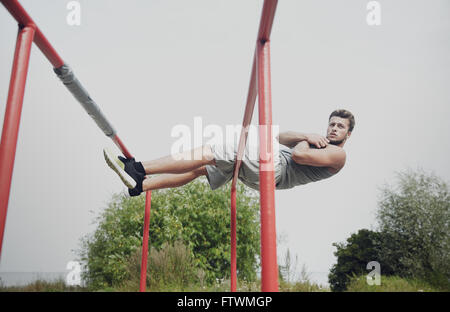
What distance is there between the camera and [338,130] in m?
1.43

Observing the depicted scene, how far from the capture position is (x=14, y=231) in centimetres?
439

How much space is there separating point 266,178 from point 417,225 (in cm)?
903

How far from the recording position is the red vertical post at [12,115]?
608mm

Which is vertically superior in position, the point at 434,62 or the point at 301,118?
the point at 434,62

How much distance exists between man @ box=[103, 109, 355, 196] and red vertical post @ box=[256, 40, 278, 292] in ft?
1.82

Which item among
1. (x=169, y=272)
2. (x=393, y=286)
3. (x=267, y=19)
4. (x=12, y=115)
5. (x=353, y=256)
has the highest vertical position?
(x=267, y=19)

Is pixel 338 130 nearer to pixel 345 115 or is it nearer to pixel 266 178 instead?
pixel 345 115

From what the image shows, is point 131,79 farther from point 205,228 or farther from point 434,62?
point 434,62

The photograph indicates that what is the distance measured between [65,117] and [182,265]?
378 cm

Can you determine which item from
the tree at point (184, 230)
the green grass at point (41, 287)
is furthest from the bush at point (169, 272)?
the green grass at point (41, 287)

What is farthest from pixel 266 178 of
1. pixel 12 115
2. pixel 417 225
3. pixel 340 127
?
pixel 417 225

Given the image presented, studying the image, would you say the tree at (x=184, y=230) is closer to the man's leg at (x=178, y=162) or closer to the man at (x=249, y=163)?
the man at (x=249, y=163)

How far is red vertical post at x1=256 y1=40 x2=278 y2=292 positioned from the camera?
0.59 meters
